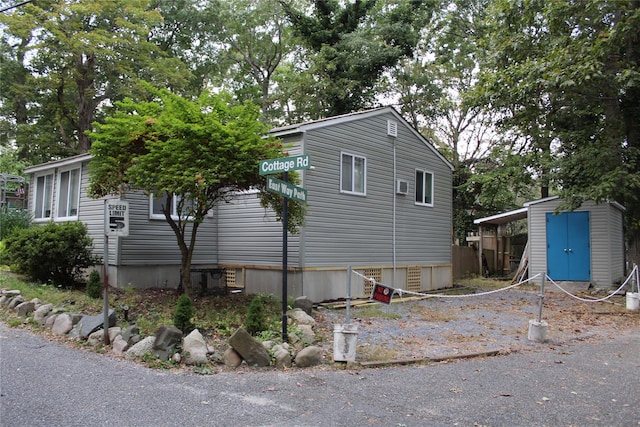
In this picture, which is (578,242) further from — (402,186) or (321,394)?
(321,394)

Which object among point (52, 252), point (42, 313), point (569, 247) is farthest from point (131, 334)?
point (569, 247)

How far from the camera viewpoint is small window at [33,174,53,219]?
14.6 metres

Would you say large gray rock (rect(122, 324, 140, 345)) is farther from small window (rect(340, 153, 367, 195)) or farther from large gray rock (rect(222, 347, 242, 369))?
small window (rect(340, 153, 367, 195))

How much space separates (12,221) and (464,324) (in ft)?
42.1

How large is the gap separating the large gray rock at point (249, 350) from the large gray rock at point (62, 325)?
320cm

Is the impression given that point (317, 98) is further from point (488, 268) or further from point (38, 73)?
point (38, 73)

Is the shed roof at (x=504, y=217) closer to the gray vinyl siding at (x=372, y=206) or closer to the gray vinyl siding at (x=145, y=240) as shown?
the gray vinyl siding at (x=372, y=206)

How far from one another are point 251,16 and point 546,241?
2167 centimetres

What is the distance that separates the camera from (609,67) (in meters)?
13.6

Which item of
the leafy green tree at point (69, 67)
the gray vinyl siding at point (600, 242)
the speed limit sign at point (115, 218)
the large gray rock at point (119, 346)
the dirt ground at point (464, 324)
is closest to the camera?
the large gray rock at point (119, 346)

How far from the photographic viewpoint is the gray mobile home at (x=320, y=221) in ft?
38.6

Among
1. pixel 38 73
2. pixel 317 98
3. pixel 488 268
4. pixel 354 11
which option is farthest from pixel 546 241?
pixel 38 73

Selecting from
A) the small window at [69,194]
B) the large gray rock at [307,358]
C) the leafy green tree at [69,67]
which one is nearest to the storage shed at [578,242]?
the large gray rock at [307,358]

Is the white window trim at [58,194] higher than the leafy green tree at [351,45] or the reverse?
the reverse
